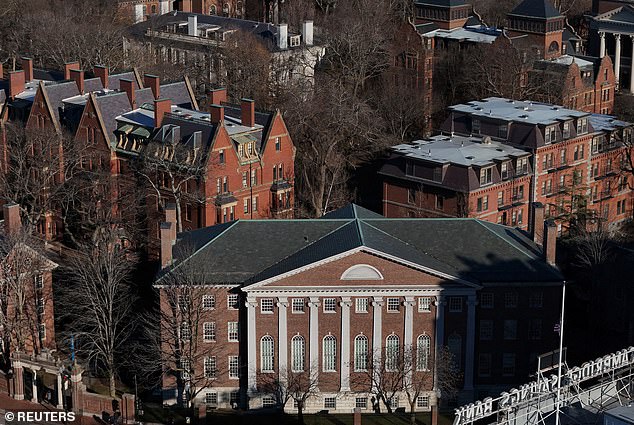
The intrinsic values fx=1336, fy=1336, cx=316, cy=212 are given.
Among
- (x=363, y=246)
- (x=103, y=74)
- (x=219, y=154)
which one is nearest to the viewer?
(x=363, y=246)

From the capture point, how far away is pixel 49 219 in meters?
112

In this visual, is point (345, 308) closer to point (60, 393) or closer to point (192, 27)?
point (60, 393)

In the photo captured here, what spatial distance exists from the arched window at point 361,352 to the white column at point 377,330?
21.2 inches

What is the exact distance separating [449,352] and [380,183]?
147ft

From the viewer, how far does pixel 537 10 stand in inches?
5994

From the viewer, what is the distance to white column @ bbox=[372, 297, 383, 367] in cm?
8206

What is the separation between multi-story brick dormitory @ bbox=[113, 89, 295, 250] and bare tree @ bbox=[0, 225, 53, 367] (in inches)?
755

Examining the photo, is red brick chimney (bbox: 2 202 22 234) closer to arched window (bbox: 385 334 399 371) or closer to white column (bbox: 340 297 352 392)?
white column (bbox: 340 297 352 392)

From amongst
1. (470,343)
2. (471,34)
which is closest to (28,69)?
(471,34)

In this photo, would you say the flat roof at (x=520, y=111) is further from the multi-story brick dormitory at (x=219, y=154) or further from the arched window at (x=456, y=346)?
the arched window at (x=456, y=346)

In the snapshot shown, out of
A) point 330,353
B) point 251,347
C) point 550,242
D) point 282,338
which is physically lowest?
point 330,353

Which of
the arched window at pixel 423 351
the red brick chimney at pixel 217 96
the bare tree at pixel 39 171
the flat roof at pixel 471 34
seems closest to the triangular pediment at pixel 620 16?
the flat roof at pixel 471 34

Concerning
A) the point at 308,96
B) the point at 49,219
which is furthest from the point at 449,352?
the point at 308,96

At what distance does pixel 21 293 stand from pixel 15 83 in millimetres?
41098
